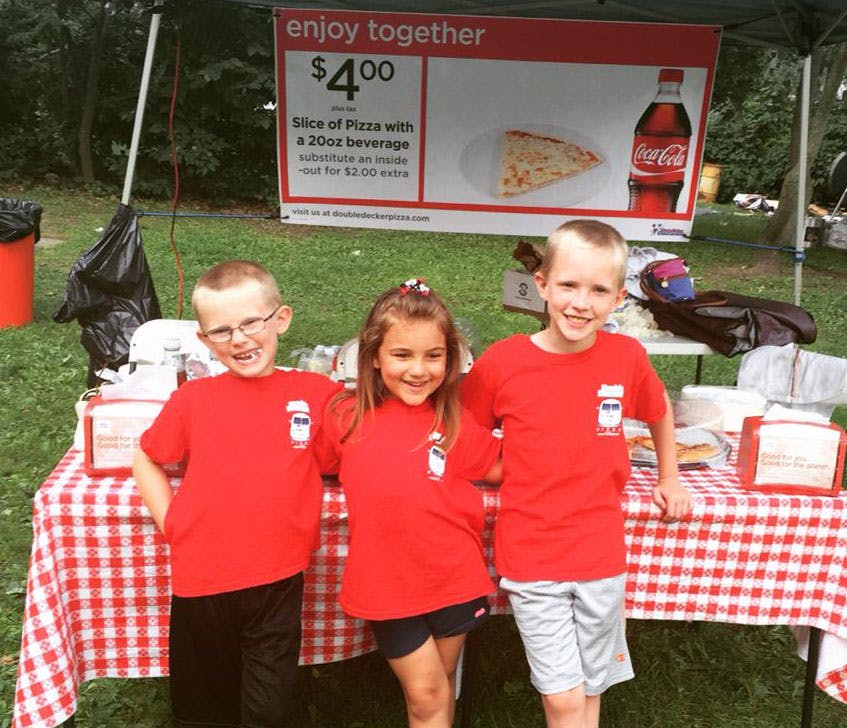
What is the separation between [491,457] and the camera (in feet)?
6.44

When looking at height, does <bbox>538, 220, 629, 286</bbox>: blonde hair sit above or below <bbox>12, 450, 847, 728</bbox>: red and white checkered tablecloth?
above

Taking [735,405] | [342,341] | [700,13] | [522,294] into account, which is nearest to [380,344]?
[735,405]

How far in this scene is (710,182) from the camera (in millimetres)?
20531

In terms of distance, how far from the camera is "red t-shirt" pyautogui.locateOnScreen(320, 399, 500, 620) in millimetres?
1813

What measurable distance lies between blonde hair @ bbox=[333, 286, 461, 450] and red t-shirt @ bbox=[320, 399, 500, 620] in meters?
0.03

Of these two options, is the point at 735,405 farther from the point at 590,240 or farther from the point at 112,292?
the point at 112,292

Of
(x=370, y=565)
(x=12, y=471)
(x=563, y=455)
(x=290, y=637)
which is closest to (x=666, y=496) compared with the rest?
(x=563, y=455)

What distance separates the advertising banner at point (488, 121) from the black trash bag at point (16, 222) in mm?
2828

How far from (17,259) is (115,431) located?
477 centimetres

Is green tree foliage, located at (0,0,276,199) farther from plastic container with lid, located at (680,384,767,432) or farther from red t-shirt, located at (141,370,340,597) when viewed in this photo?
red t-shirt, located at (141,370,340,597)

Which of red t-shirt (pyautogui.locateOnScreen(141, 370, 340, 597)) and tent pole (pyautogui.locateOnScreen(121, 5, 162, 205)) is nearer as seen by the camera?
red t-shirt (pyautogui.locateOnScreen(141, 370, 340, 597))

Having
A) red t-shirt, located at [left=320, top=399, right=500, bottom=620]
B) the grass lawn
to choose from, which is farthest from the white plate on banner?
red t-shirt, located at [left=320, top=399, right=500, bottom=620]

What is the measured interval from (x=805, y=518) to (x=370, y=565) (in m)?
1.16

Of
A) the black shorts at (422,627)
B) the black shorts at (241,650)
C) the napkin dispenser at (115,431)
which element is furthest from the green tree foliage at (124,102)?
the black shorts at (422,627)
